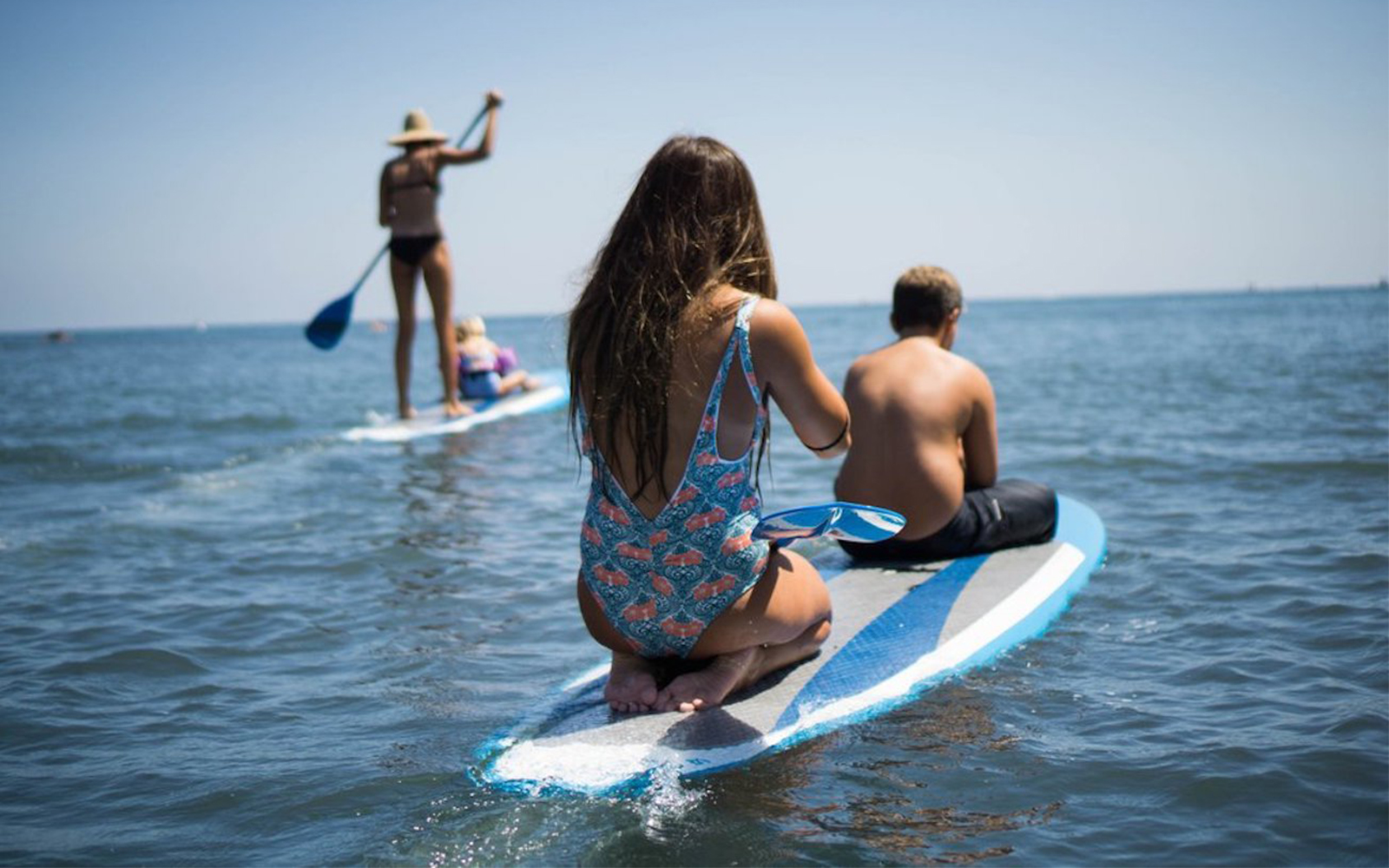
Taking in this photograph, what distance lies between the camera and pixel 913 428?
4090 millimetres

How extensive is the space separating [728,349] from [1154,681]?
187cm

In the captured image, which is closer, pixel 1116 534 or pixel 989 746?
pixel 989 746

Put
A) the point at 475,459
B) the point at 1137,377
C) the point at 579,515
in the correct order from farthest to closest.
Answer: the point at 1137,377, the point at 475,459, the point at 579,515

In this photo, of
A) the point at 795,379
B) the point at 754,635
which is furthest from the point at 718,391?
the point at 754,635

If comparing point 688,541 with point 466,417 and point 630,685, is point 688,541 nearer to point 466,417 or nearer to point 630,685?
Result: point 630,685

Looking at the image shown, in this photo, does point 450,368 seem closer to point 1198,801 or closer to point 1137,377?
point 1198,801

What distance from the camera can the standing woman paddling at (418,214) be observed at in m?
9.47

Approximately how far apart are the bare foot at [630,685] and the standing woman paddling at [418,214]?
6756 mm

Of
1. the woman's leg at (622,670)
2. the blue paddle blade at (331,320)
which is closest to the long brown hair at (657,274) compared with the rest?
the woman's leg at (622,670)

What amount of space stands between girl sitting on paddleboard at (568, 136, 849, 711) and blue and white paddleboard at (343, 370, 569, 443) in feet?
19.3

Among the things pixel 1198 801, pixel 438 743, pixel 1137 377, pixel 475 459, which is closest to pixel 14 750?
pixel 438 743

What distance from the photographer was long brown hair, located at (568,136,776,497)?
285 centimetres

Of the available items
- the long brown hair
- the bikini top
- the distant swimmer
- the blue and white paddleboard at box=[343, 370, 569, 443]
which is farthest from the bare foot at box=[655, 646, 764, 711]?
the distant swimmer

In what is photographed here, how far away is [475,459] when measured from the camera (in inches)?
344
